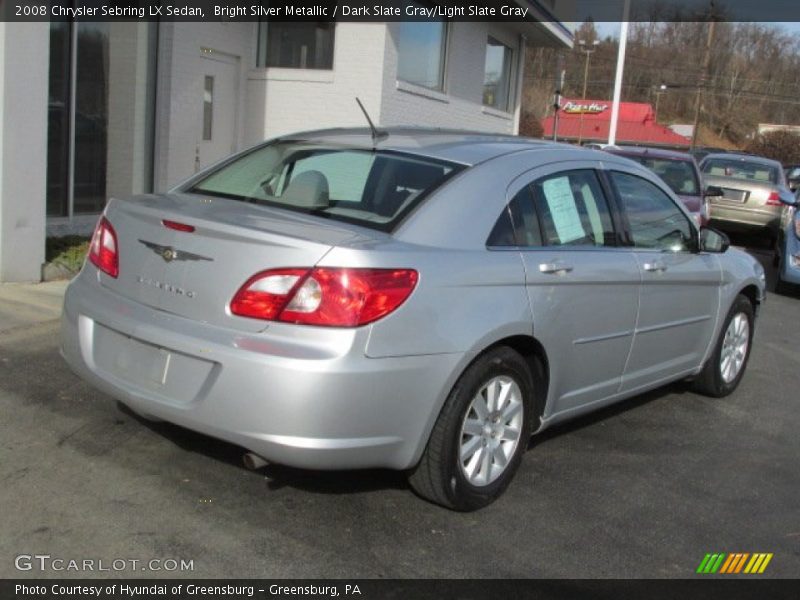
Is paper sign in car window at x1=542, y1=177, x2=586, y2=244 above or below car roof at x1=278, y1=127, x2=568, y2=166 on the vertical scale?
below

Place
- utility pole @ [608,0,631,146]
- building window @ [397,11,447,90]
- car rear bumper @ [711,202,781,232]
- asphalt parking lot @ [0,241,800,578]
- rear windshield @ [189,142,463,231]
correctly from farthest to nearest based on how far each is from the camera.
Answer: utility pole @ [608,0,631,146]
car rear bumper @ [711,202,781,232]
building window @ [397,11,447,90]
rear windshield @ [189,142,463,231]
asphalt parking lot @ [0,241,800,578]

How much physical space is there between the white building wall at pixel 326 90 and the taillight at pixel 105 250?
7.29 metres

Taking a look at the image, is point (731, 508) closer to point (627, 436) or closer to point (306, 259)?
point (627, 436)

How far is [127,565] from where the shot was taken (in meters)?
3.17

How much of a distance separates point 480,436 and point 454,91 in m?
11.1

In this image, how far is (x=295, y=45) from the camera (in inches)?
452

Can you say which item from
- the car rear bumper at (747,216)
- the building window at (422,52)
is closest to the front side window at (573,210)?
the building window at (422,52)

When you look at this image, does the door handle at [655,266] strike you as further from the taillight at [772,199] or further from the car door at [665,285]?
the taillight at [772,199]

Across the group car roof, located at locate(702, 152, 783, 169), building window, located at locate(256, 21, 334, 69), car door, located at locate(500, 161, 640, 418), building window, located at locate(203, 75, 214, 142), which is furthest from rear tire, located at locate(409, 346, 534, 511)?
car roof, located at locate(702, 152, 783, 169)

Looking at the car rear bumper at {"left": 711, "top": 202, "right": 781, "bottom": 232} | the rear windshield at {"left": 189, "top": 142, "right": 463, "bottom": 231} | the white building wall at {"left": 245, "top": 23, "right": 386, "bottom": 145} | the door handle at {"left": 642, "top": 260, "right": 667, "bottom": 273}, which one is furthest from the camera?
the car rear bumper at {"left": 711, "top": 202, "right": 781, "bottom": 232}

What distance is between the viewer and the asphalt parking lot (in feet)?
11.0

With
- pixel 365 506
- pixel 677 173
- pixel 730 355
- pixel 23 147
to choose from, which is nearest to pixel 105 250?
pixel 365 506

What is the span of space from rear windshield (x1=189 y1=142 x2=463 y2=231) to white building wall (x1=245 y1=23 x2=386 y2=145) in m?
6.63

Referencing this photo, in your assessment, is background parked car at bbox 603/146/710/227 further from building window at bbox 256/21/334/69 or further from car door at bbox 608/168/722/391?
car door at bbox 608/168/722/391
